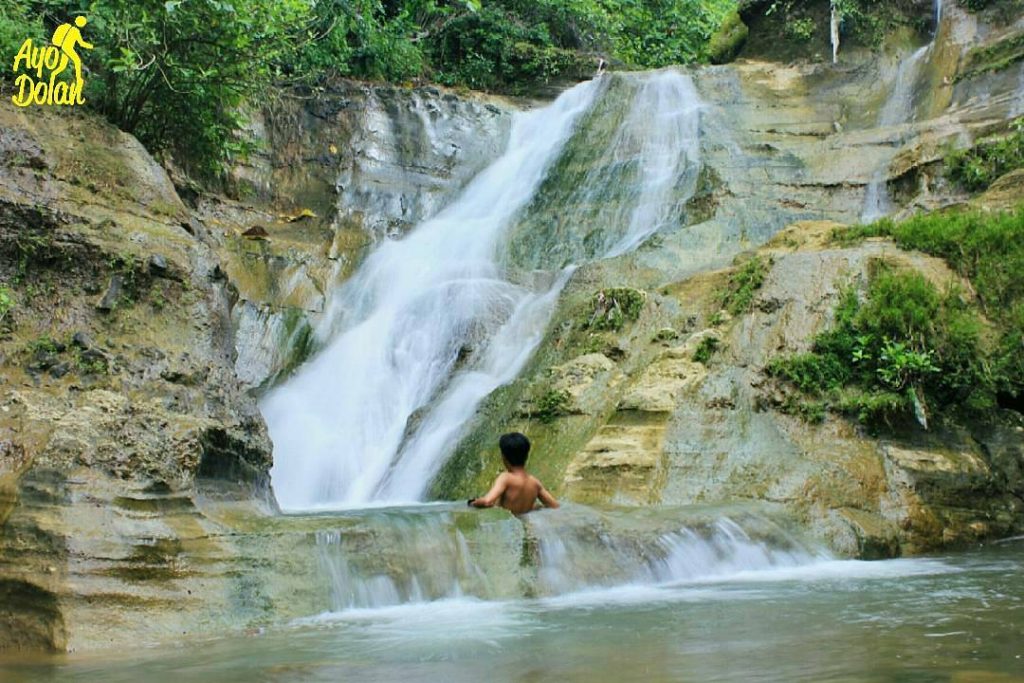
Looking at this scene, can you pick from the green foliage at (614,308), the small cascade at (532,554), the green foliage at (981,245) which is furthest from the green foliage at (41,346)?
the green foliage at (981,245)

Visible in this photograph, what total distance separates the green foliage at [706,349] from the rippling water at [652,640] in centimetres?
319

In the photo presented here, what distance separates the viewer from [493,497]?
22.4 ft

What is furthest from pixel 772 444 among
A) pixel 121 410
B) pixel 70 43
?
pixel 70 43

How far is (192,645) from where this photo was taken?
4.91m

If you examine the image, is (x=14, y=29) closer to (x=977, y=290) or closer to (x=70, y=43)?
(x=70, y=43)

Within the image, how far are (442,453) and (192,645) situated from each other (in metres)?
4.98

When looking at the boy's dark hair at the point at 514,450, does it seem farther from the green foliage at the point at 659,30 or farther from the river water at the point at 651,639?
the green foliage at the point at 659,30

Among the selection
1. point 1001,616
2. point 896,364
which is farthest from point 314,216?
point 1001,616

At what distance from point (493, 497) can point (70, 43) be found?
6.15 meters

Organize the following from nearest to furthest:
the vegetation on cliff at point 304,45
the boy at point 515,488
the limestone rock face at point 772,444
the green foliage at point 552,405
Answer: the boy at point 515,488, the limestone rock face at point 772,444, the green foliage at point 552,405, the vegetation on cliff at point 304,45

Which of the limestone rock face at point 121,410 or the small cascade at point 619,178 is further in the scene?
the small cascade at point 619,178

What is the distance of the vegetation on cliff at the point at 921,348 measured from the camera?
8.45 metres

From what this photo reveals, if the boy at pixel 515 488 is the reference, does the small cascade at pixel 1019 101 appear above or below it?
above

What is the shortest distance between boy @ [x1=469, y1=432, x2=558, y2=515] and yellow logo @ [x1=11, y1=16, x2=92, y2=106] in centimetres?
541
